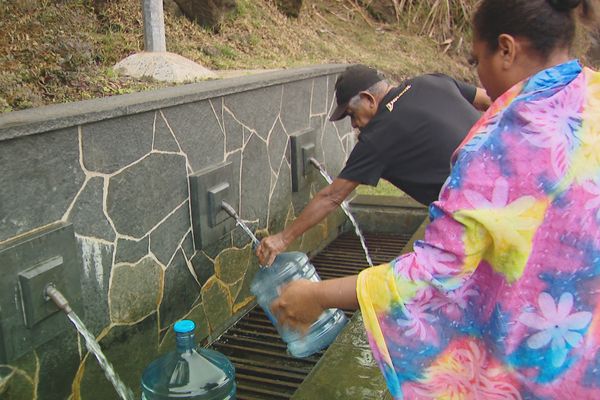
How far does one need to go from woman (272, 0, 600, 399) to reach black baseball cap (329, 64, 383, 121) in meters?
2.12

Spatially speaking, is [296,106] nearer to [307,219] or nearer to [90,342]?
[307,219]

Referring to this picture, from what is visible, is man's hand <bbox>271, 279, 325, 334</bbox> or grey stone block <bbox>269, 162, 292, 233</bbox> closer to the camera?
man's hand <bbox>271, 279, 325, 334</bbox>

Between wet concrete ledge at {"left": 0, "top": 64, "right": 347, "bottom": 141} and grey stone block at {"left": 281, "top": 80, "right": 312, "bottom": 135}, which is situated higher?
wet concrete ledge at {"left": 0, "top": 64, "right": 347, "bottom": 141}

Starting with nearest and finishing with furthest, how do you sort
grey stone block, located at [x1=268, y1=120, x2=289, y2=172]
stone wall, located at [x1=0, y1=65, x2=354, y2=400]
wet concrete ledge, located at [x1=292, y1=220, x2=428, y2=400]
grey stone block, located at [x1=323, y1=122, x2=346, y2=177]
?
stone wall, located at [x1=0, y1=65, x2=354, y2=400], wet concrete ledge, located at [x1=292, y1=220, x2=428, y2=400], grey stone block, located at [x1=268, y1=120, x2=289, y2=172], grey stone block, located at [x1=323, y1=122, x2=346, y2=177]

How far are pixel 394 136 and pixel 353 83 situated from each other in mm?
437

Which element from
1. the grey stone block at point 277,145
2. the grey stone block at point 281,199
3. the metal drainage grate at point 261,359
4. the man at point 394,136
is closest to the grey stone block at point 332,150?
the grey stone block at point 281,199

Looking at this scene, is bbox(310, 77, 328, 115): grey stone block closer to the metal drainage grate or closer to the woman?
the metal drainage grate

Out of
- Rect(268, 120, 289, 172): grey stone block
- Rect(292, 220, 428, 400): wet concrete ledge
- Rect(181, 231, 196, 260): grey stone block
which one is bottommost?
Rect(292, 220, 428, 400): wet concrete ledge

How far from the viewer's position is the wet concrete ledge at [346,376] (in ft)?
10.6

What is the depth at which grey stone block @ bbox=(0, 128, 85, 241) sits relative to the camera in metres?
2.59

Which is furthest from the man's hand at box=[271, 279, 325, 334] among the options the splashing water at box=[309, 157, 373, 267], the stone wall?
the splashing water at box=[309, 157, 373, 267]

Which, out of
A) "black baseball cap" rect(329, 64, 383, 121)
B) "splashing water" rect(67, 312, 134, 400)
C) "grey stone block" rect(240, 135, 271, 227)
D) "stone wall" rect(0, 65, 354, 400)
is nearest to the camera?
"stone wall" rect(0, 65, 354, 400)

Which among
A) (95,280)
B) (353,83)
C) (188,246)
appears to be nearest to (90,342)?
(95,280)

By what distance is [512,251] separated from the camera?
5.70ft
